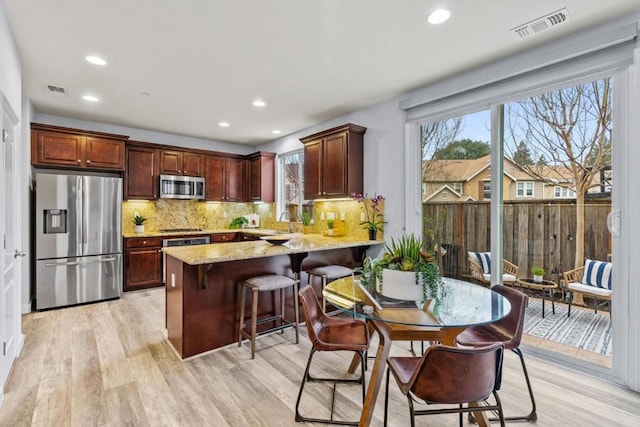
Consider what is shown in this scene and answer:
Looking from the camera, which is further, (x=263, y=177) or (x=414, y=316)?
(x=263, y=177)

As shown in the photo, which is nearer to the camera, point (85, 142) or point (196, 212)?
point (85, 142)

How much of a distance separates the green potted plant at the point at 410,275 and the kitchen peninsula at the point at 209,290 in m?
1.32

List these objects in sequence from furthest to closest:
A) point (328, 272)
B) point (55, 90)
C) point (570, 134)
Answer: point (55, 90)
point (328, 272)
point (570, 134)

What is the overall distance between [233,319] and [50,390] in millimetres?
1385

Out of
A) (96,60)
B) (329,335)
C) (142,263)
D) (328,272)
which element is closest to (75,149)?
(142,263)

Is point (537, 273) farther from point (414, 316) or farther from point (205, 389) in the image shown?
point (205, 389)

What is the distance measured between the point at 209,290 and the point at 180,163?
3479 millimetres

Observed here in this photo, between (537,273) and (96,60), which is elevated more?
(96,60)

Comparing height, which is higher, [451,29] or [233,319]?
[451,29]

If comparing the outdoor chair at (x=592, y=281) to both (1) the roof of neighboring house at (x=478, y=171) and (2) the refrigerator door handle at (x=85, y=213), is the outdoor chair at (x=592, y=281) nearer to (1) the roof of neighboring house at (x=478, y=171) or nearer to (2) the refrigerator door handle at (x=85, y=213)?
(1) the roof of neighboring house at (x=478, y=171)

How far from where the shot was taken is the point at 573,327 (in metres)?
2.76

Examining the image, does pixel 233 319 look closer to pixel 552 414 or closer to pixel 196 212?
pixel 552 414

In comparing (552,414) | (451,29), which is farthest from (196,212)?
(552,414)

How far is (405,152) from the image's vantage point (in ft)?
12.6
